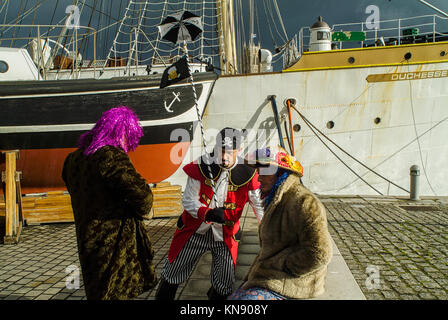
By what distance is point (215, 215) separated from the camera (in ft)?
7.66

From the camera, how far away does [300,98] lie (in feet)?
27.8

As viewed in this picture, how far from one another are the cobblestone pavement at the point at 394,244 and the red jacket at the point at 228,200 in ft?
5.61

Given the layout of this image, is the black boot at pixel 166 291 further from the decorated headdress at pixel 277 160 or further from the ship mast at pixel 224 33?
the ship mast at pixel 224 33

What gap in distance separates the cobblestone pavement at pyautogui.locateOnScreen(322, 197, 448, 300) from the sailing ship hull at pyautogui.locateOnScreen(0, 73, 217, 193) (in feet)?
13.4

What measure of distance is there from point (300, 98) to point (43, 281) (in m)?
6.86

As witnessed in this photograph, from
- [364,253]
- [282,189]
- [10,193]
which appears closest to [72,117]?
[10,193]

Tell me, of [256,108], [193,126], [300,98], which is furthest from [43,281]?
[300,98]

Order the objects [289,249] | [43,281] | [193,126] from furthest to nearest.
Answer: [193,126] < [43,281] < [289,249]

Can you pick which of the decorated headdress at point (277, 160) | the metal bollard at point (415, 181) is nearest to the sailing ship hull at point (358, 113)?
the metal bollard at point (415, 181)

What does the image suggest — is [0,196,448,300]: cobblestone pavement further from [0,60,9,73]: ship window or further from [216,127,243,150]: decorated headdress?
[0,60,9,73]: ship window

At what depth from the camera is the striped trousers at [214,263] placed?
2.51m

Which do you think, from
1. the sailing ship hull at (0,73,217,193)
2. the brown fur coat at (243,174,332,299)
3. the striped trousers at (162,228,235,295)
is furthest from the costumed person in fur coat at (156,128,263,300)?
the sailing ship hull at (0,73,217,193)

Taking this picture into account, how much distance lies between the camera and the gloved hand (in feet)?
7.62

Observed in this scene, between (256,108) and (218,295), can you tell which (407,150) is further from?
(218,295)
